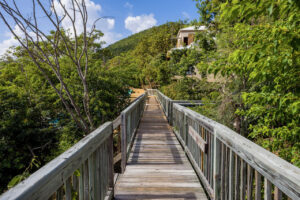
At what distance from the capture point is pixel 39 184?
3.20 feet

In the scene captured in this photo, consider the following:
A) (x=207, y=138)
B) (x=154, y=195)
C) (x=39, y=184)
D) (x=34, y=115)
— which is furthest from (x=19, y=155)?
(x=39, y=184)

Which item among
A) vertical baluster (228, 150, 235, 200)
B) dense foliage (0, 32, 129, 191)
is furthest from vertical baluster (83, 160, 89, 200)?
dense foliage (0, 32, 129, 191)

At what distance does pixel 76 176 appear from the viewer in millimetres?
1681

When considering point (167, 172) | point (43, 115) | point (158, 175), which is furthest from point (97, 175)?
point (43, 115)

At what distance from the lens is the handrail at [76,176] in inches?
37.1

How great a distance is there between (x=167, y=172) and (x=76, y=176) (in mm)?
2381

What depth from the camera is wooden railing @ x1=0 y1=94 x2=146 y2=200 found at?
95 cm

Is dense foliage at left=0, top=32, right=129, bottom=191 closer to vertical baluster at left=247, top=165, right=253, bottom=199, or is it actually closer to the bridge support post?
the bridge support post

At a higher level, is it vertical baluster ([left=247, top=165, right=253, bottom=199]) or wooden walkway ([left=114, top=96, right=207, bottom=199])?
vertical baluster ([left=247, top=165, right=253, bottom=199])

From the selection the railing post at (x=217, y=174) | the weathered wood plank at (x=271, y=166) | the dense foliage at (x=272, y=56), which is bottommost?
the railing post at (x=217, y=174)

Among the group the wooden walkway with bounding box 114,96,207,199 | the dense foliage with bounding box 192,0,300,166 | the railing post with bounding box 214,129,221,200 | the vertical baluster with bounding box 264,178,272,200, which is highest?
the dense foliage with bounding box 192,0,300,166

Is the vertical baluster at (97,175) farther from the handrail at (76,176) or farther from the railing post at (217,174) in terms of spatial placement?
the railing post at (217,174)

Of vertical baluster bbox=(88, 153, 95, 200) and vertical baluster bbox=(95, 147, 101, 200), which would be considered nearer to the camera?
vertical baluster bbox=(88, 153, 95, 200)

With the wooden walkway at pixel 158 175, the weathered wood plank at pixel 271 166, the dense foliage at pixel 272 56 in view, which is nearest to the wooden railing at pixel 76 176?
the wooden walkway at pixel 158 175
